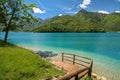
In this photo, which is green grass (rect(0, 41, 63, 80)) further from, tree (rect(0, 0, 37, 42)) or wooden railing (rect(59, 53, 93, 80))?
tree (rect(0, 0, 37, 42))

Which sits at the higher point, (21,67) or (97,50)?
(21,67)

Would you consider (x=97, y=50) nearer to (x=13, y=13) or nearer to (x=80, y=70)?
(x=13, y=13)

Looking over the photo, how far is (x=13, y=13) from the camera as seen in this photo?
32.5 meters

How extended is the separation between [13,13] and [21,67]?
20078 mm

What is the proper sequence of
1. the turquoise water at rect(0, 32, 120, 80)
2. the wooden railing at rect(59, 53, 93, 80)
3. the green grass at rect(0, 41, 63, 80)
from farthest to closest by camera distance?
the turquoise water at rect(0, 32, 120, 80), the green grass at rect(0, 41, 63, 80), the wooden railing at rect(59, 53, 93, 80)

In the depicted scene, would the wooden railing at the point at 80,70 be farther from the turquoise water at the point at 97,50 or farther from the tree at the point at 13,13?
the tree at the point at 13,13

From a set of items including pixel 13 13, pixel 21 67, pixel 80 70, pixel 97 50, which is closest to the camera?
pixel 80 70

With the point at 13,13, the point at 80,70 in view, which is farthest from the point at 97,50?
the point at 80,70

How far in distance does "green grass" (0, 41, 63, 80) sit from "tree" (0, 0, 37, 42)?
1526 cm

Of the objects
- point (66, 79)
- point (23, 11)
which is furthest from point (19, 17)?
point (66, 79)

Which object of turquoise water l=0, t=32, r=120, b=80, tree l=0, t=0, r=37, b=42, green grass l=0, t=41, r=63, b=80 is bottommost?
turquoise water l=0, t=32, r=120, b=80

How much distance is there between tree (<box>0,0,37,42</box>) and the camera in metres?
31.7

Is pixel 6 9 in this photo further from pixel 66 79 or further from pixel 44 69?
pixel 66 79

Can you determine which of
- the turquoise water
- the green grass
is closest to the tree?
the turquoise water
